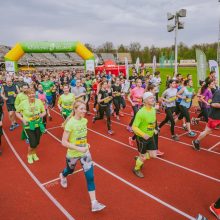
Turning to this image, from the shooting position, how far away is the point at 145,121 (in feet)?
15.5

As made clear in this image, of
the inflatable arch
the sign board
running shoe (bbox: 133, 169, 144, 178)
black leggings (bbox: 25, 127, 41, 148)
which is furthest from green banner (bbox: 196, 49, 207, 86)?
the inflatable arch

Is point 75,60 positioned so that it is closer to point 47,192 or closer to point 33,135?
point 33,135

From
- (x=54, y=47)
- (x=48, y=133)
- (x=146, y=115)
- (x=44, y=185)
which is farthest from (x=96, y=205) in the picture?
(x=54, y=47)

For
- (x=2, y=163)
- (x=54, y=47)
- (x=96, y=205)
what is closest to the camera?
(x=96, y=205)

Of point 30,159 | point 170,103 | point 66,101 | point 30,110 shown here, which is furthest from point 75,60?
point 30,110

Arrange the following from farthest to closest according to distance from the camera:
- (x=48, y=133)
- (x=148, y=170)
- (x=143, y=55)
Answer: (x=143, y=55) < (x=48, y=133) < (x=148, y=170)

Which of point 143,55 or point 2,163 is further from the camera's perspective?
point 143,55

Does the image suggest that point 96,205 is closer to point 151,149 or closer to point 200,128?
point 151,149

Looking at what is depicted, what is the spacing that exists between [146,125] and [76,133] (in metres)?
1.56

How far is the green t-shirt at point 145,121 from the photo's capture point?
468 cm

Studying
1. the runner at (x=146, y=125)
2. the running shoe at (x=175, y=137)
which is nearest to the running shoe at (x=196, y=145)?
the running shoe at (x=175, y=137)

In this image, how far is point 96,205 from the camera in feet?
13.3

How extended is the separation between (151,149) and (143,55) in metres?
86.5

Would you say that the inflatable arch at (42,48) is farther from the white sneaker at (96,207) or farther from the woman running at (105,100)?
the white sneaker at (96,207)
